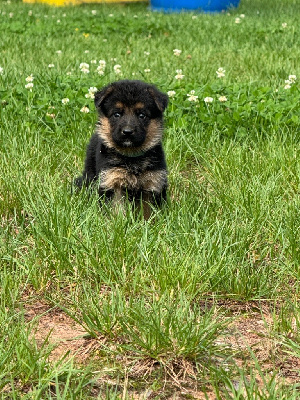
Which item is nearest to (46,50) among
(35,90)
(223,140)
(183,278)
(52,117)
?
(35,90)

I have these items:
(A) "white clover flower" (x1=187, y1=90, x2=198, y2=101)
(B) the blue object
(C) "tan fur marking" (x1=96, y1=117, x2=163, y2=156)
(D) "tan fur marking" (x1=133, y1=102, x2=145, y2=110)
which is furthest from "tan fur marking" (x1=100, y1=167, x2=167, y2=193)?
(B) the blue object

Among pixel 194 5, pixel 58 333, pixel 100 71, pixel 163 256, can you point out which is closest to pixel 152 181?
pixel 163 256

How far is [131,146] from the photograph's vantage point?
16.8 feet

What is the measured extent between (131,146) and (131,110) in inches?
11.1

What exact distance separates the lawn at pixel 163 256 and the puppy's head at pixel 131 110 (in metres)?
0.49

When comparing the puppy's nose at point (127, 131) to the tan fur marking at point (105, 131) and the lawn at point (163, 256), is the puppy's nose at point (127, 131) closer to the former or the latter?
the tan fur marking at point (105, 131)

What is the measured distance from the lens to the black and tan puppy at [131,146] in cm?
510

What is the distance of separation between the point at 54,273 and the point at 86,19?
10763 mm

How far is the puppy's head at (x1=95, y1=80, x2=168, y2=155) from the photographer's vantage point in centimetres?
516

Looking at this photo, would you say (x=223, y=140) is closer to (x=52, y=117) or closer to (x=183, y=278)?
(x=52, y=117)

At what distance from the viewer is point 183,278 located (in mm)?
3801

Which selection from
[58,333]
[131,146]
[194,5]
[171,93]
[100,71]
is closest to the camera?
[58,333]

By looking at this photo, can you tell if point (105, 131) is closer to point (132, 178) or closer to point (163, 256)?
point (132, 178)

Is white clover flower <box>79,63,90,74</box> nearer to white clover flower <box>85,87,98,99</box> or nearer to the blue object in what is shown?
white clover flower <box>85,87,98,99</box>
